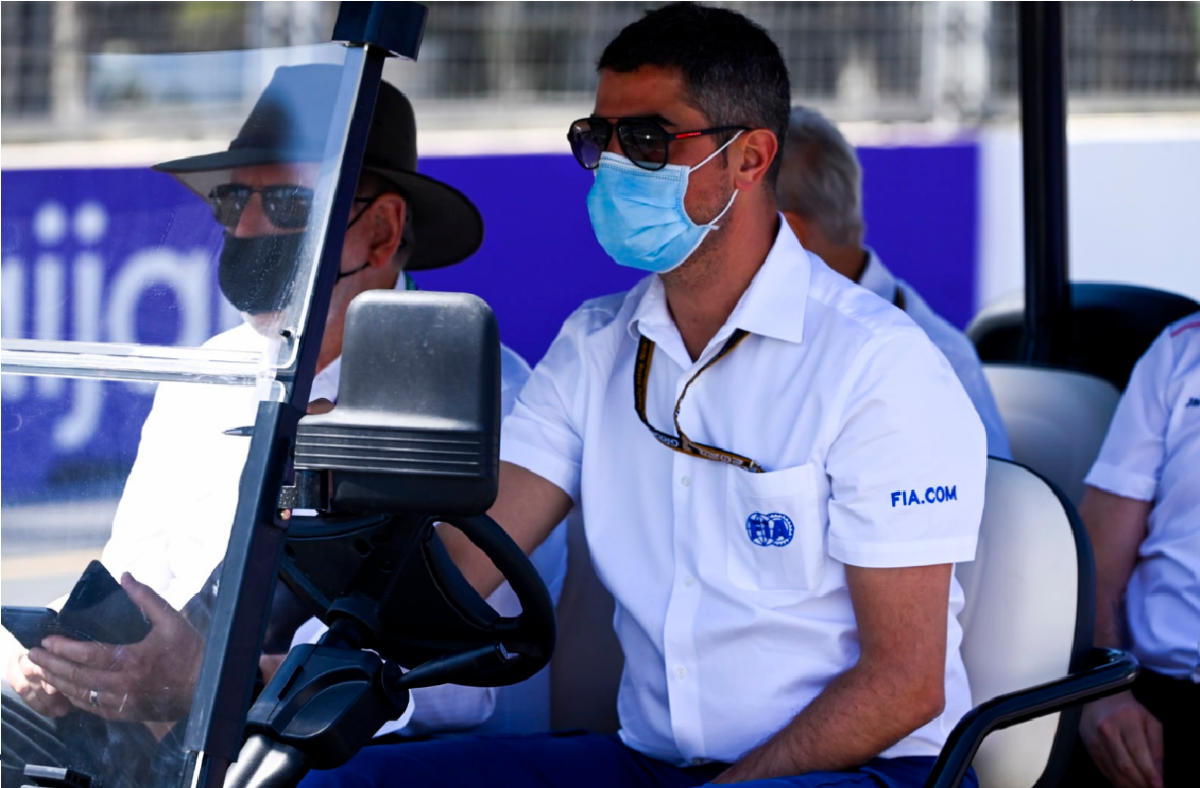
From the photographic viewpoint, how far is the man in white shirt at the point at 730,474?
6.47ft

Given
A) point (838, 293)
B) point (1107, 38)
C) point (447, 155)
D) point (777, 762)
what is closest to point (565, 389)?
point (838, 293)

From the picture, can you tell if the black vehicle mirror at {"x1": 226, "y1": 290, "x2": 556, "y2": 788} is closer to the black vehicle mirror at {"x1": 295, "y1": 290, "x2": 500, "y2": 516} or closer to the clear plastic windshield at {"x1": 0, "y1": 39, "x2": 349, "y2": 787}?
the black vehicle mirror at {"x1": 295, "y1": 290, "x2": 500, "y2": 516}

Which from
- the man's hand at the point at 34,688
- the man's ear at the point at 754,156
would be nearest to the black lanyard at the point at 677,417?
the man's ear at the point at 754,156

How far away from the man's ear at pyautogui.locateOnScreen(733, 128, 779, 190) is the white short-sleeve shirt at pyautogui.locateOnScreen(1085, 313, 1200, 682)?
0.90m

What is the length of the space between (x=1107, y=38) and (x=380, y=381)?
16.5 feet

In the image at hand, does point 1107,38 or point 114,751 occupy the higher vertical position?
point 1107,38

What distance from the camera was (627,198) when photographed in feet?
7.22

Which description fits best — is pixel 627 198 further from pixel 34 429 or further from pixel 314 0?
pixel 34 429

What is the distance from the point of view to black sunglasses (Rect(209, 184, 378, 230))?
1.41 meters

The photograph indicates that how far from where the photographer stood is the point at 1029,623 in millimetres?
2180

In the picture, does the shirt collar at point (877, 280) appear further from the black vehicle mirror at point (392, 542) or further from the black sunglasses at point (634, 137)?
the black vehicle mirror at point (392, 542)

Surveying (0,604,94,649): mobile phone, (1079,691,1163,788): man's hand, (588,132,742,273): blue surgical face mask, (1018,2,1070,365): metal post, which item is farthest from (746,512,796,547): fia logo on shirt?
(1018,2,1070,365): metal post

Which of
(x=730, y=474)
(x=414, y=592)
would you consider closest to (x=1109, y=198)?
(x=730, y=474)

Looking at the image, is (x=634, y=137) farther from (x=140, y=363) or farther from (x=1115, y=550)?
(x=1115, y=550)
